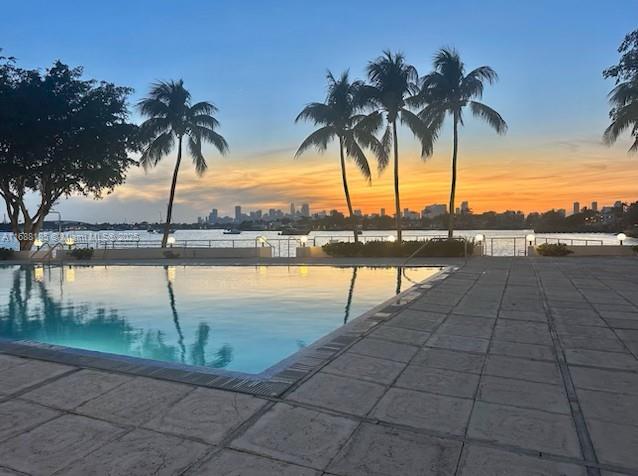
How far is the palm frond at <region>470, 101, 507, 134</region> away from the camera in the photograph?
19.9 m

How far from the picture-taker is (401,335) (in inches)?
213

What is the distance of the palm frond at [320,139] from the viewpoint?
71.3ft

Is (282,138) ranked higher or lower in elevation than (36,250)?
higher

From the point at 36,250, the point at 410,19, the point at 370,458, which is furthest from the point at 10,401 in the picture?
the point at 36,250

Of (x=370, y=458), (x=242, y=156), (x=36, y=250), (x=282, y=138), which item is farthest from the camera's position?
(x=242, y=156)

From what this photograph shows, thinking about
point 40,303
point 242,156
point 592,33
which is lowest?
point 40,303

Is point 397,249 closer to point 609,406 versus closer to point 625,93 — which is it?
point 625,93


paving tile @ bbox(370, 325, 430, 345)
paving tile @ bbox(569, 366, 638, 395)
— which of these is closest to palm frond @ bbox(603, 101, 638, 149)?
paving tile @ bbox(370, 325, 430, 345)

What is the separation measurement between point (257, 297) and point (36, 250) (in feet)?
54.5

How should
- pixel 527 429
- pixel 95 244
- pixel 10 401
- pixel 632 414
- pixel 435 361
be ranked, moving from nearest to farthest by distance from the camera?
pixel 527 429
pixel 632 414
pixel 10 401
pixel 435 361
pixel 95 244

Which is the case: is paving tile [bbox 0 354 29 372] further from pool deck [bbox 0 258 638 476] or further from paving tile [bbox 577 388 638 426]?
paving tile [bbox 577 388 638 426]

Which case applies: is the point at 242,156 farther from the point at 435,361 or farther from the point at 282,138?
the point at 435,361

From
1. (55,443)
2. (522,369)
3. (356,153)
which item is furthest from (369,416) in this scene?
(356,153)

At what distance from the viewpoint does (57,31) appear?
1652 centimetres
